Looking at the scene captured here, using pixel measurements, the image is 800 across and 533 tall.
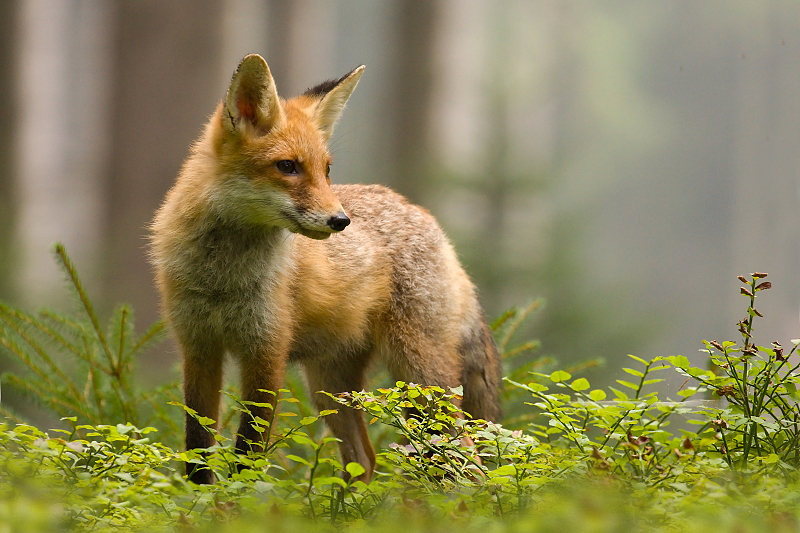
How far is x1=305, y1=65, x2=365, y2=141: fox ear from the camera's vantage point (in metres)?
3.92

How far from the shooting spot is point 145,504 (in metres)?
2.45

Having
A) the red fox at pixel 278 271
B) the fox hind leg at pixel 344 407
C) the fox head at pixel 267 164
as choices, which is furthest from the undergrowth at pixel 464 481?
the fox hind leg at pixel 344 407

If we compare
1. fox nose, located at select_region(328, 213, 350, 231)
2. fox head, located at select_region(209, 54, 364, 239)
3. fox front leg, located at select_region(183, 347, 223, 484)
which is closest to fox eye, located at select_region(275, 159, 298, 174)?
fox head, located at select_region(209, 54, 364, 239)

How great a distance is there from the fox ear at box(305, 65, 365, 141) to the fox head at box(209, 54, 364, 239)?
0.84ft

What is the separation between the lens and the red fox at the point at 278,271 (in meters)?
3.54

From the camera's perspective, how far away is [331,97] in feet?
12.9

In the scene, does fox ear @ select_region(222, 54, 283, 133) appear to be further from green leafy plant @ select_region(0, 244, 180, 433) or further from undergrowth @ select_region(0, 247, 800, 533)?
undergrowth @ select_region(0, 247, 800, 533)

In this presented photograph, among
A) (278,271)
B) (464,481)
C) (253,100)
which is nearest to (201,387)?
(278,271)

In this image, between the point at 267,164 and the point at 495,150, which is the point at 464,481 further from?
the point at 495,150

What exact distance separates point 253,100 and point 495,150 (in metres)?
4.89

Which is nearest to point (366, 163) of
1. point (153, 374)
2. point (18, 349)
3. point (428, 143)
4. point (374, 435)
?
point (428, 143)

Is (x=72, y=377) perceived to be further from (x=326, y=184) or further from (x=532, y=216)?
(x=532, y=216)

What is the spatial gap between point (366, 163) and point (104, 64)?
4793 millimetres

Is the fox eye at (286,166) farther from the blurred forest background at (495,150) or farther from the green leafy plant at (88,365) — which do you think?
the blurred forest background at (495,150)
